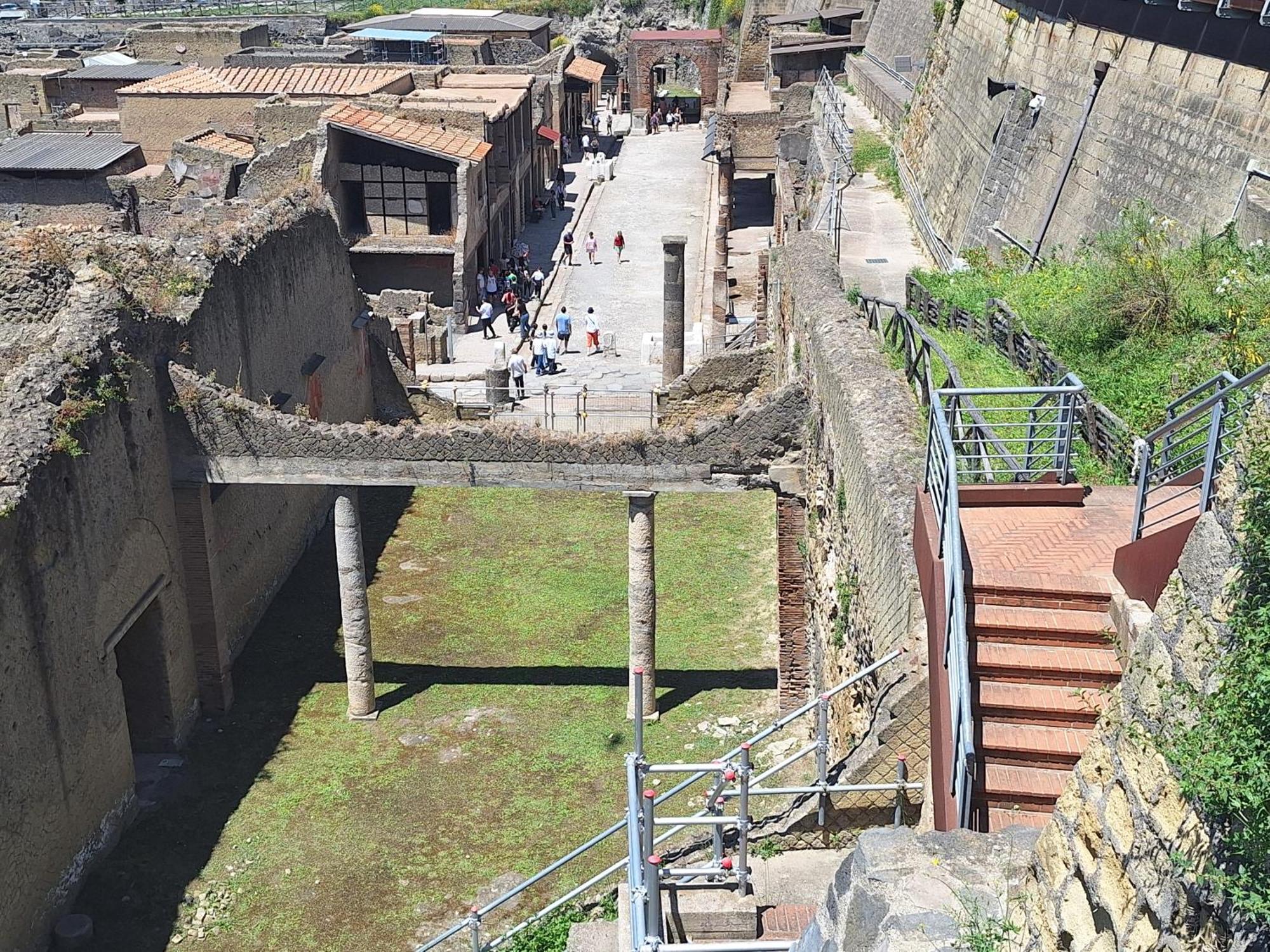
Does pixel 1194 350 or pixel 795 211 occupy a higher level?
pixel 1194 350

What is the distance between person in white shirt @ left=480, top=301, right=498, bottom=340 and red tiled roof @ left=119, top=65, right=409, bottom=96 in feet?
30.1

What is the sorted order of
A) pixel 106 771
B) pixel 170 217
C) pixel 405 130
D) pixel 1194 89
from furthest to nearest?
pixel 405 130 < pixel 170 217 < pixel 1194 89 < pixel 106 771

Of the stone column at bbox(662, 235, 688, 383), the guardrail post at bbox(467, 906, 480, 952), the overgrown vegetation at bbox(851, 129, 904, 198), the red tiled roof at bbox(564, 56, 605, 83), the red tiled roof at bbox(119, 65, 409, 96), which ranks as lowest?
the guardrail post at bbox(467, 906, 480, 952)

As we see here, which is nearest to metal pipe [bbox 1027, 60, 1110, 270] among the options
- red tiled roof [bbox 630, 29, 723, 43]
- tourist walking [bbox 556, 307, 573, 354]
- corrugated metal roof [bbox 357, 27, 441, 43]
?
tourist walking [bbox 556, 307, 573, 354]

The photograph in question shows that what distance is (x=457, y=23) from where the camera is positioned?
2517 inches

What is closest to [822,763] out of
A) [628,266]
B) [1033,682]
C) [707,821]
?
[707,821]

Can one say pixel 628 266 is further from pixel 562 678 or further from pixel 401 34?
pixel 401 34

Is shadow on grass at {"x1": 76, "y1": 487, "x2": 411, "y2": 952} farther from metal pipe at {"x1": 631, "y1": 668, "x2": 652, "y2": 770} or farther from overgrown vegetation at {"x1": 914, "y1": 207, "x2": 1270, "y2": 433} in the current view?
overgrown vegetation at {"x1": 914, "y1": 207, "x2": 1270, "y2": 433}

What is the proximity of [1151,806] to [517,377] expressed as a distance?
25059 mm

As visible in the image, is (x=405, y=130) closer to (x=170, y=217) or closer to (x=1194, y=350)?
(x=170, y=217)

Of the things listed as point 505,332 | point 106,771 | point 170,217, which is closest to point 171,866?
point 106,771

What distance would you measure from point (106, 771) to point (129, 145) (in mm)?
24430

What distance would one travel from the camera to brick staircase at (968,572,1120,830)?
7.18m

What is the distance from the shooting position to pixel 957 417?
9.86 meters
